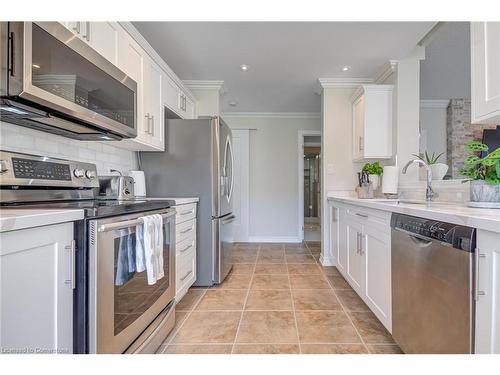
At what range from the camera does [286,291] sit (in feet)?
8.14

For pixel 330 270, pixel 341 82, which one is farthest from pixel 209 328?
pixel 341 82

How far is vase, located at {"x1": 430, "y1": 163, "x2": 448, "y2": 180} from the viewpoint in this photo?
7.22 ft

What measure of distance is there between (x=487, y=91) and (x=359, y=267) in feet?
4.67

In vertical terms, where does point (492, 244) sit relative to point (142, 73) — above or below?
below

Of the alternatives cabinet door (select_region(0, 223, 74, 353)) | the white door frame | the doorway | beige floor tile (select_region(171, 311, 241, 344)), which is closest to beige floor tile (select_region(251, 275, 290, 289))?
beige floor tile (select_region(171, 311, 241, 344))

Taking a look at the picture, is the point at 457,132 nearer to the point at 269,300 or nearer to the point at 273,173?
the point at 269,300

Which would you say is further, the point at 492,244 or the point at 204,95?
the point at 204,95

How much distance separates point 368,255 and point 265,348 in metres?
0.98

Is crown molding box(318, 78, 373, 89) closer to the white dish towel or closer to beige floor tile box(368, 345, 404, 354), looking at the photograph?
the white dish towel

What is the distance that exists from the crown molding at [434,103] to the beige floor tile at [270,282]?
232cm

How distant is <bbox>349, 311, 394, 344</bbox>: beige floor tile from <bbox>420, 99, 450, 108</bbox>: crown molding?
2036 mm

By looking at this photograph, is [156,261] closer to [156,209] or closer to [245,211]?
[156,209]
